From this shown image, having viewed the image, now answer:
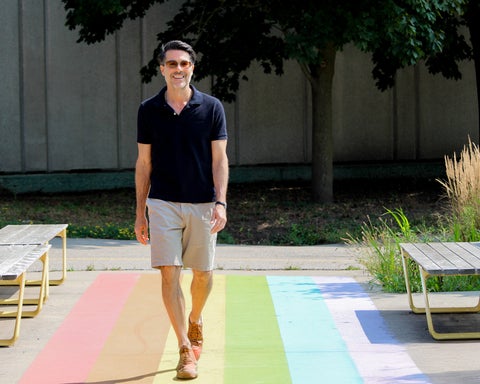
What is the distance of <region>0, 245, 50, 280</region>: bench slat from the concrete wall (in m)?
12.0

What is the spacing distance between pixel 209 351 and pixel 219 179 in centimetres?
143

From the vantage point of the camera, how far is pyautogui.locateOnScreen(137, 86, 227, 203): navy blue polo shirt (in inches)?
266

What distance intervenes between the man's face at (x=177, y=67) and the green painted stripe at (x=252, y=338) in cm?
201

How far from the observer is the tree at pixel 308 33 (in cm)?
1539

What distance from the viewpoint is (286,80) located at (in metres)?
21.8

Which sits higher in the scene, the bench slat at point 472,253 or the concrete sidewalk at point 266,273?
the bench slat at point 472,253

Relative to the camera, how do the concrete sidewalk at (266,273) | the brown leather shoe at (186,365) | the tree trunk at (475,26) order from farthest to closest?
the tree trunk at (475,26) → the concrete sidewalk at (266,273) → the brown leather shoe at (186,365)

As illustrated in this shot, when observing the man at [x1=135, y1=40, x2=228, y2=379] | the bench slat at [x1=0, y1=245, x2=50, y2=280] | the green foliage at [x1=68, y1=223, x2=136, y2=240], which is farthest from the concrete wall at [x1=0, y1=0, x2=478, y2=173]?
the man at [x1=135, y1=40, x2=228, y2=379]

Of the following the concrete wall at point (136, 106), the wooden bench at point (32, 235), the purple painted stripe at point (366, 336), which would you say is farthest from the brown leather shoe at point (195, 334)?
the concrete wall at point (136, 106)

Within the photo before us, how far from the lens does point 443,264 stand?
25.4ft

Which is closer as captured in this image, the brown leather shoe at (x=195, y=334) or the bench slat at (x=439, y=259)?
the brown leather shoe at (x=195, y=334)

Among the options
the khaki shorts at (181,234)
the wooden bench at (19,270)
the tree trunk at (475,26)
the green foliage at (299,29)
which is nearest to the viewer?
the khaki shorts at (181,234)

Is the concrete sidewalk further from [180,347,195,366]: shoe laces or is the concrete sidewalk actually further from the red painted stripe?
[180,347,195,366]: shoe laces

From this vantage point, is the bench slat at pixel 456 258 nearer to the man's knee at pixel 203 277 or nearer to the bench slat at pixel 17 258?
the man's knee at pixel 203 277
